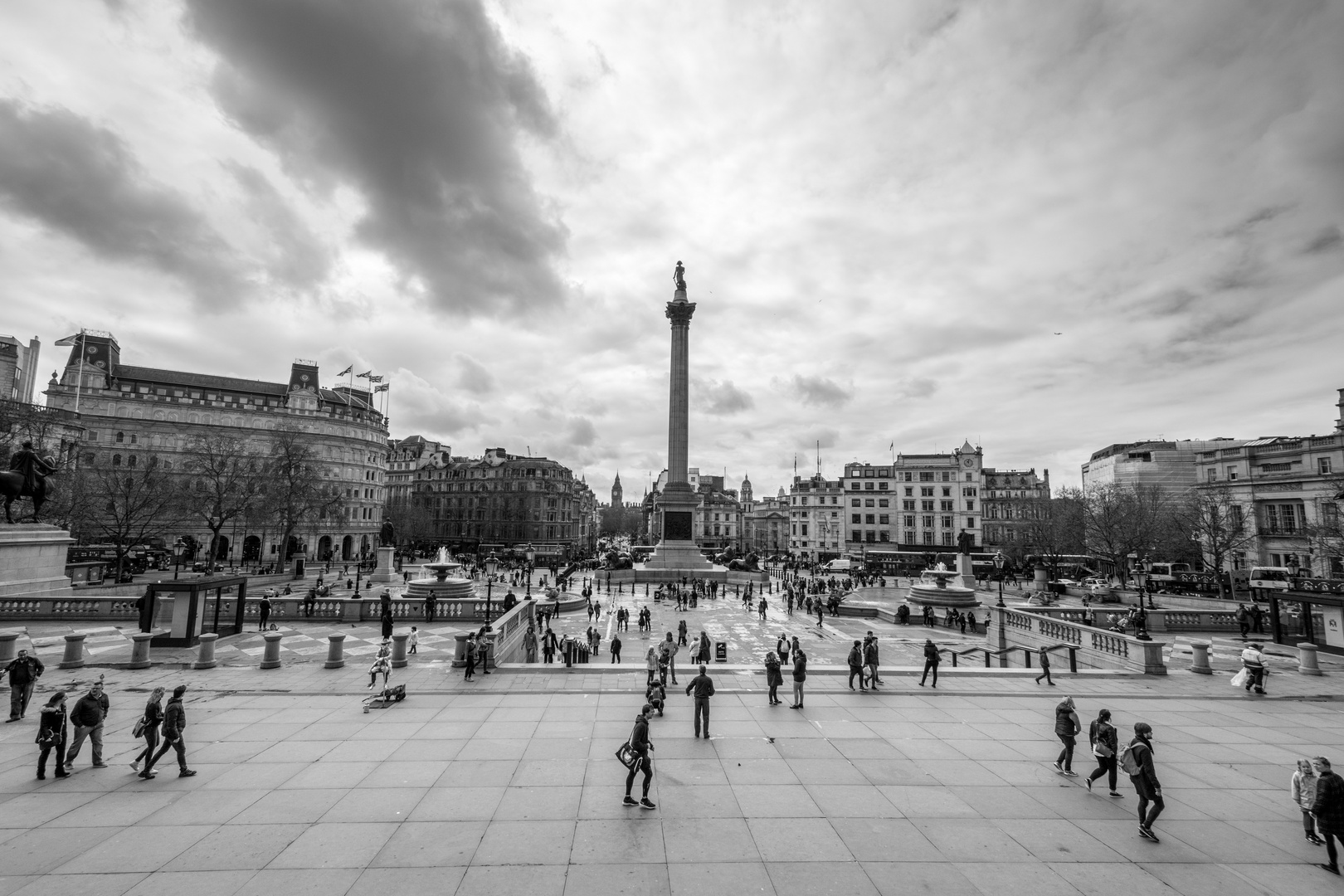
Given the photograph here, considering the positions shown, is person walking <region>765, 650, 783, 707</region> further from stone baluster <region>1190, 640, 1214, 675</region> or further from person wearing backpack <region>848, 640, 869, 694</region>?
stone baluster <region>1190, 640, 1214, 675</region>

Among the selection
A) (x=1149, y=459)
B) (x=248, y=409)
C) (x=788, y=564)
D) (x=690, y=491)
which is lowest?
(x=788, y=564)

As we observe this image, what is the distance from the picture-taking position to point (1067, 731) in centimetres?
1029

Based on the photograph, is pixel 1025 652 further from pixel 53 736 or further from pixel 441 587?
pixel 441 587

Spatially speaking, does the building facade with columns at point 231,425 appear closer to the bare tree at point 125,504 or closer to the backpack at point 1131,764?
the bare tree at point 125,504

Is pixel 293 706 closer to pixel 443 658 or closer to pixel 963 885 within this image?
pixel 443 658

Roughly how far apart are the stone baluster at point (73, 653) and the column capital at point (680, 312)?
5631 centimetres

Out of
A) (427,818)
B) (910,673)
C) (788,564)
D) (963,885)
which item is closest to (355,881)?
(427,818)

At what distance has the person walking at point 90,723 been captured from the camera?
987cm

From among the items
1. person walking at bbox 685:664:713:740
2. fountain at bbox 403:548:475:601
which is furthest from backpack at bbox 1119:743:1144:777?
fountain at bbox 403:548:475:601

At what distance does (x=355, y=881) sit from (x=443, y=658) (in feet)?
46.7

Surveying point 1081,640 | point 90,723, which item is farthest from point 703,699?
point 1081,640

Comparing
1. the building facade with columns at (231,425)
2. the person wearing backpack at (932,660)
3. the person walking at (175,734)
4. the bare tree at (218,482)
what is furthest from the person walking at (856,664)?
the building facade with columns at (231,425)

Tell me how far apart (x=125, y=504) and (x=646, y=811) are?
5225cm

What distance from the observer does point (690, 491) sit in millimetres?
63531
